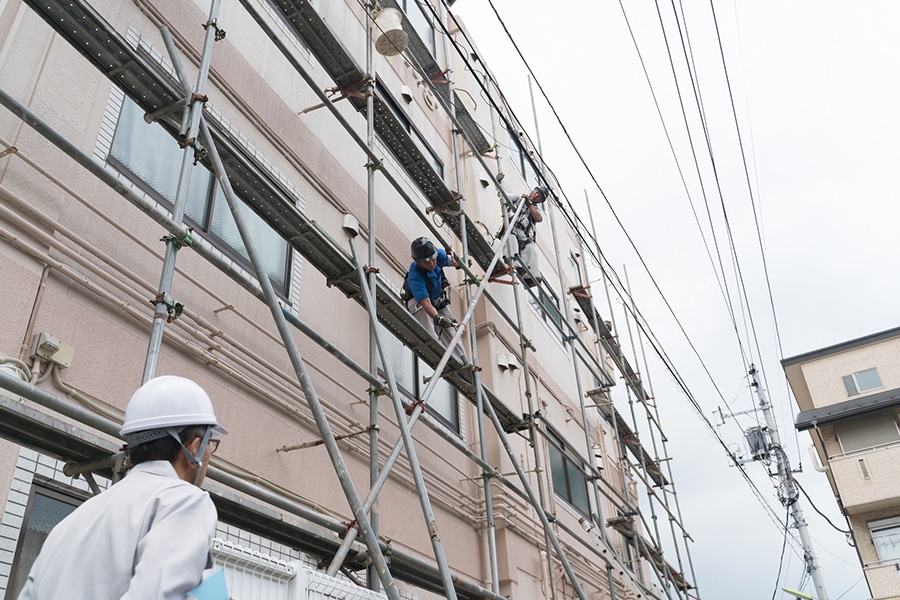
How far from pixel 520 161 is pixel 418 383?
8.36 m

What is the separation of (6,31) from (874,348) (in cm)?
2488

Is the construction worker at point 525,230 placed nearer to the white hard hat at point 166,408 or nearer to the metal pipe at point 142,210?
the metal pipe at point 142,210

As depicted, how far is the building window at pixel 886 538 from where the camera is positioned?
1939 centimetres

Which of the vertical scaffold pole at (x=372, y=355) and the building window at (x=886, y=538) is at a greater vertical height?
the building window at (x=886, y=538)

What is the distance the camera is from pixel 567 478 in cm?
1088

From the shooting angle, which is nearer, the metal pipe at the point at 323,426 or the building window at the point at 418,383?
the metal pipe at the point at 323,426

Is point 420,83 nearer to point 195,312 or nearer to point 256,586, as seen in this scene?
point 195,312

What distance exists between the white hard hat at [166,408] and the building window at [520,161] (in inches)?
477

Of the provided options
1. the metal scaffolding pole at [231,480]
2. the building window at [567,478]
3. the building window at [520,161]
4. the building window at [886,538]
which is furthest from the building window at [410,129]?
the building window at [886,538]

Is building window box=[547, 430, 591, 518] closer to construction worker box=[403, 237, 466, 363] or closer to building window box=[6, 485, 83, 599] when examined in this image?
construction worker box=[403, 237, 466, 363]

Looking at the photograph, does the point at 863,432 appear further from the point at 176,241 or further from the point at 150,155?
the point at 176,241

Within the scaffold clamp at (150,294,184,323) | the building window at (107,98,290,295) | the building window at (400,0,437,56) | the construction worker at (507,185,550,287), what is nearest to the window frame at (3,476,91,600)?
the scaffold clamp at (150,294,184,323)

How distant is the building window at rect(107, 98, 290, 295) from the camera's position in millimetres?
4688

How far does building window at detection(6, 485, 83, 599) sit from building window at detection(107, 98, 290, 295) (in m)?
2.03
